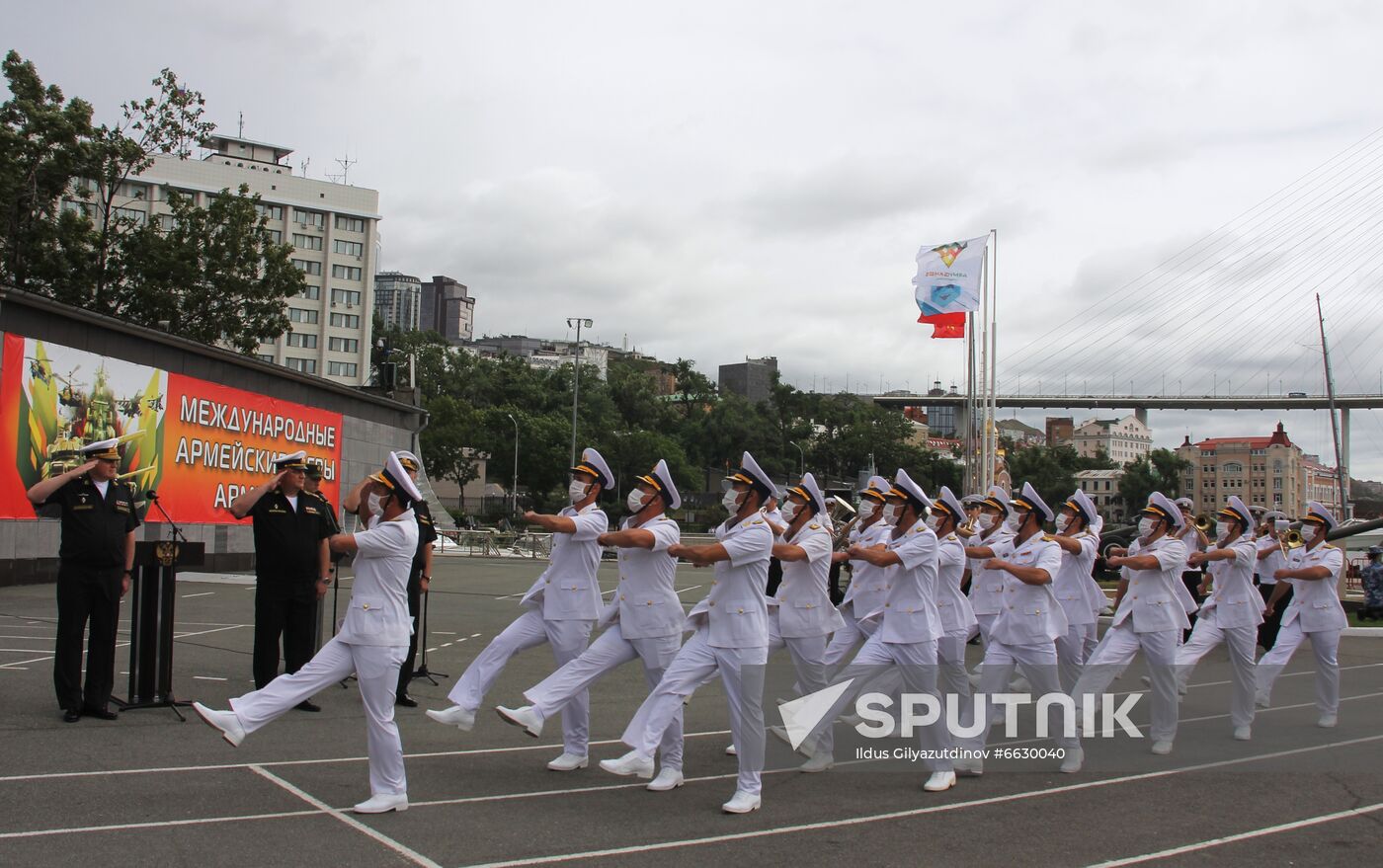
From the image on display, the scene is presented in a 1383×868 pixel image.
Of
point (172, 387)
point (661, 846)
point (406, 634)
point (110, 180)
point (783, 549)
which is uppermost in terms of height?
point (110, 180)

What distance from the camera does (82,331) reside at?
65.7 ft

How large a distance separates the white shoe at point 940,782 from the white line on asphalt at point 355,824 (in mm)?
3262

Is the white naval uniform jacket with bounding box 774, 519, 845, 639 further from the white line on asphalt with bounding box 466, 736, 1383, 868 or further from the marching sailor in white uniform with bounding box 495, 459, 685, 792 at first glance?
the white line on asphalt with bounding box 466, 736, 1383, 868

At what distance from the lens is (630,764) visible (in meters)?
6.75

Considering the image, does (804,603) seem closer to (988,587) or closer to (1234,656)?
(988,587)

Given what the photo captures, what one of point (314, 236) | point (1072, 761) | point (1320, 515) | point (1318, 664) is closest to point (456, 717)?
point (1072, 761)

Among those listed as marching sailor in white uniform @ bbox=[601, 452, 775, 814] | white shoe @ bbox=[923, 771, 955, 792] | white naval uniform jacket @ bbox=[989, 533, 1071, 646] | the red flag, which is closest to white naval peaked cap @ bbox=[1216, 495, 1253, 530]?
white naval uniform jacket @ bbox=[989, 533, 1071, 646]

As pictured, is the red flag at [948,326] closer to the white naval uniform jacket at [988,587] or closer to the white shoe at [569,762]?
the white naval uniform jacket at [988,587]

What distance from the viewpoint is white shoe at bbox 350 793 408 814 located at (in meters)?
6.16

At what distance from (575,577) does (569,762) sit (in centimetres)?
122

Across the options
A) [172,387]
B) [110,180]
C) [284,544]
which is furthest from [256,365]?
[284,544]

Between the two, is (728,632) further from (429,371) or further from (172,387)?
(429,371)

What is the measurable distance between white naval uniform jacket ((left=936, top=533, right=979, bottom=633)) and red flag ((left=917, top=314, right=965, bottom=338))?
1090 inches

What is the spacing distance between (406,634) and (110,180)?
2999cm
